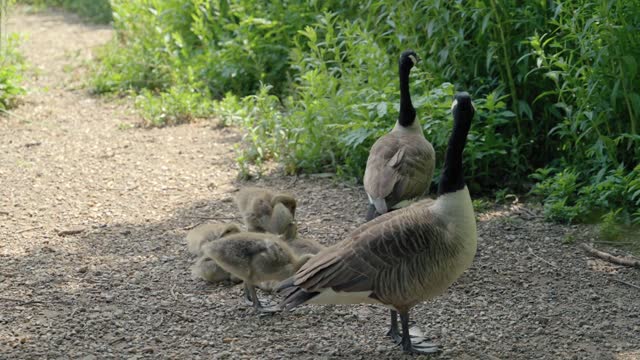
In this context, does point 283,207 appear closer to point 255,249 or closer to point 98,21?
point 255,249

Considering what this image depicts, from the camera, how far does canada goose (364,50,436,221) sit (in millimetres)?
6449

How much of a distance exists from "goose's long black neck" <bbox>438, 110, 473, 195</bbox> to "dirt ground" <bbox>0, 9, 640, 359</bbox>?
0.97 metres

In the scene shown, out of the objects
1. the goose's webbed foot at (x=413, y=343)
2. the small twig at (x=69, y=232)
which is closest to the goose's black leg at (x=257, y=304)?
the goose's webbed foot at (x=413, y=343)

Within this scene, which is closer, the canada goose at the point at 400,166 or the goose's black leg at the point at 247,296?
the goose's black leg at the point at 247,296

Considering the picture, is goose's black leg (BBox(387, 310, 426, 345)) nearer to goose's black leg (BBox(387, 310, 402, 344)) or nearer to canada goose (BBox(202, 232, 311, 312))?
goose's black leg (BBox(387, 310, 402, 344))

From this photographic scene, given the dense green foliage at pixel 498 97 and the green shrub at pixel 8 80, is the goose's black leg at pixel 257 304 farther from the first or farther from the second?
the green shrub at pixel 8 80

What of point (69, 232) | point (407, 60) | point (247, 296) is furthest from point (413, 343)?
point (69, 232)

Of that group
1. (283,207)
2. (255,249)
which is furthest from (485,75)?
(255,249)

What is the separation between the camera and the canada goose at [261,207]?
21.7 ft

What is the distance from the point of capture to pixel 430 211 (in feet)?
16.7

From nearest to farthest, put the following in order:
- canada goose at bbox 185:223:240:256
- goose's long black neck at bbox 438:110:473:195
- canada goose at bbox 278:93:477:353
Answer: canada goose at bbox 278:93:477:353 → goose's long black neck at bbox 438:110:473:195 → canada goose at bbox 185:223:240:256

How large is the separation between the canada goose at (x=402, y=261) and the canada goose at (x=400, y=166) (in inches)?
51.5

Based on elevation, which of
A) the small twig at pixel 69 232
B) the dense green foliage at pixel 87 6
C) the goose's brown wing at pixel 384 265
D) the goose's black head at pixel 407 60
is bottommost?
the dense green foliage at pixel 87 6

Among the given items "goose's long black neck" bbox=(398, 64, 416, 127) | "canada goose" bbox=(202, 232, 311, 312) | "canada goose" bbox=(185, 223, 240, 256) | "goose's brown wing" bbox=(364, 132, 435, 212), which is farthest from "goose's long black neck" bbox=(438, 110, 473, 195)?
"goose's long black neck" bbox=(398, 64, 416, 127)
